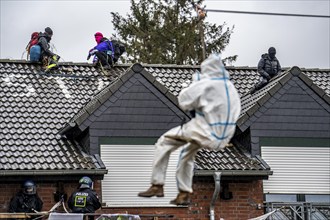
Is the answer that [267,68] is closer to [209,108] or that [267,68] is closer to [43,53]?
[43,53]

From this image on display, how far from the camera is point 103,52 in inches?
1150

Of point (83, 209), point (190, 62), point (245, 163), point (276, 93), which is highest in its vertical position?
point (190, 62)

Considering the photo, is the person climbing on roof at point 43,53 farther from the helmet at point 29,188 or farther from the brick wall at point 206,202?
the helmet at point 29,188

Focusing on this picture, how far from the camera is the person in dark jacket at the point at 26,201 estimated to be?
75.5 feet

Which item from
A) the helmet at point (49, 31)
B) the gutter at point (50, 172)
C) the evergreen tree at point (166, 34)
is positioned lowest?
the gutter at point (50, 172)

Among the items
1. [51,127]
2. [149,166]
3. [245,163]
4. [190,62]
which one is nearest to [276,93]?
[245,163]

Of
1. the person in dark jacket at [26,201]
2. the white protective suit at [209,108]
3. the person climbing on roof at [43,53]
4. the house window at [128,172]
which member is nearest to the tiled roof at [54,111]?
the person climbing on roof at [43,53]

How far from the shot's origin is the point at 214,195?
24172mm

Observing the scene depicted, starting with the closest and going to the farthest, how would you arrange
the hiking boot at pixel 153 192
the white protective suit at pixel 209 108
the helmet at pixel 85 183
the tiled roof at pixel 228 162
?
the white protective suit at pixel 209 108 < the hiking boot at pixel 153 192 < the helmet at pixel 85 183 < the tiled roof at pixel 228 162

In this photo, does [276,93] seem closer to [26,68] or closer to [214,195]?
[214,195]

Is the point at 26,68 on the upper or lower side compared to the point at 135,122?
upper

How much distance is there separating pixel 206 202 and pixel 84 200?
3981mm

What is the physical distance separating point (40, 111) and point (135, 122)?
234 centimetres

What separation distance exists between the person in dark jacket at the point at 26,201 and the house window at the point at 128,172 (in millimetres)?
2183
